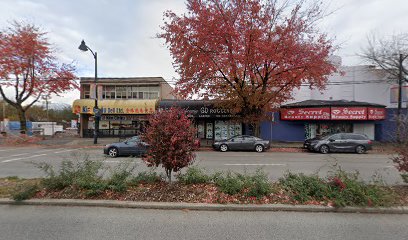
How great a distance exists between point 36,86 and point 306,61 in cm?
2404

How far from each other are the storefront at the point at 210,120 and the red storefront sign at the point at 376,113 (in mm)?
11740

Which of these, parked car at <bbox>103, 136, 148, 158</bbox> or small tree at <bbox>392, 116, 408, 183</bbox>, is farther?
parked car at <bbox>103, 136, 148, 158</bbox>

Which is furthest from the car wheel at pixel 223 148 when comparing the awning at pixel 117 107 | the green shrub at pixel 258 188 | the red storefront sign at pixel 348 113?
the green shrub at pixel 258 188

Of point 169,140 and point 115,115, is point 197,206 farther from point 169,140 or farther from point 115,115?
point 115,115

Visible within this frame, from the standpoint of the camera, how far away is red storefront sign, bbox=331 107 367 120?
21.5m

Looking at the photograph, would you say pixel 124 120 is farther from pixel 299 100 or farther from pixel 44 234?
pixel 44 234

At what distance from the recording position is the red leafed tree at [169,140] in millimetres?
5391

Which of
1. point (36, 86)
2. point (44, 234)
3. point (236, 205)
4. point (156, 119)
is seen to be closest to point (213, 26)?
point (156, 119)

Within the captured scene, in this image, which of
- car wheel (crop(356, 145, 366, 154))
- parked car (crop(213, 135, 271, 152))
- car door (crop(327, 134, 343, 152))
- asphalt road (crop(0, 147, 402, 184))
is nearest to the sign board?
car wheel (crop(356, 145, 366, 154))

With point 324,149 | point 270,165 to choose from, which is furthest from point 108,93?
point 324,149

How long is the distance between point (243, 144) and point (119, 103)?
49.4 ft

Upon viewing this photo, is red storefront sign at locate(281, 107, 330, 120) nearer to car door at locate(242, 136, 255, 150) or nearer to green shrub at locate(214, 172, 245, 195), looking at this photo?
car door at locate(242, 136, 255, 150)

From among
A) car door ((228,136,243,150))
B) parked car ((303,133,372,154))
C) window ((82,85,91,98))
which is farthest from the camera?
window ((82,85,91,98))

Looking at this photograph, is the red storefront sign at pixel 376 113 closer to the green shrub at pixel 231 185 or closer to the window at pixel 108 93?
the green shrub at pixel 231 185
